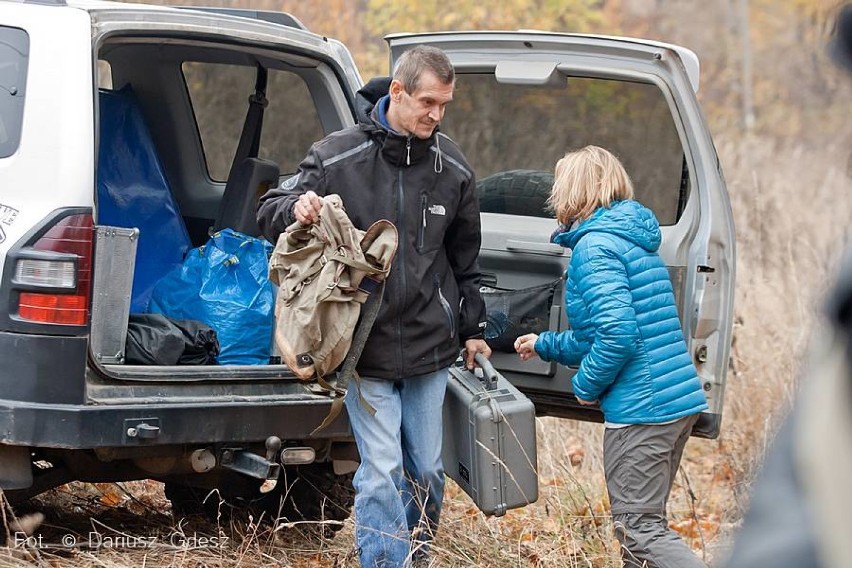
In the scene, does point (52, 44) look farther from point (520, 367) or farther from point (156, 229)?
point (520, 367)

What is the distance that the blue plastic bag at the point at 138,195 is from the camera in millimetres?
5055

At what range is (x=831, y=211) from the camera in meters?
9.36

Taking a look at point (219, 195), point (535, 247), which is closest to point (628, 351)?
point (535, 247)

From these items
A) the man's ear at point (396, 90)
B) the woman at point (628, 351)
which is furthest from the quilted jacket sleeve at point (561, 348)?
the man's ear at point (396, 90)

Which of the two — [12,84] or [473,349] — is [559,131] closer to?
[473,349]

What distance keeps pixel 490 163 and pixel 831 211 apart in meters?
4.39

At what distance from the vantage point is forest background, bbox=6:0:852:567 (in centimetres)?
447

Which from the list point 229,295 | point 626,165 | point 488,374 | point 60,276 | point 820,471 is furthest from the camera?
point 626,165

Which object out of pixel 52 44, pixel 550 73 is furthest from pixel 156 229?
pixel 550 73

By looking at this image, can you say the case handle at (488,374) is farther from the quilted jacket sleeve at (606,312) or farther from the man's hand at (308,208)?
the man's hand at (308,208)

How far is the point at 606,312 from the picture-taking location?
13.1 feet

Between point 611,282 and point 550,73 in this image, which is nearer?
point 611,282

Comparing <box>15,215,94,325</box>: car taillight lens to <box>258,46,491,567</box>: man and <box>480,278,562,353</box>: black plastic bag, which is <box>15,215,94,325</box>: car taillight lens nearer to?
<box>258,46,491,567</box>: man

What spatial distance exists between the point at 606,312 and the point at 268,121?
2.50 metres
